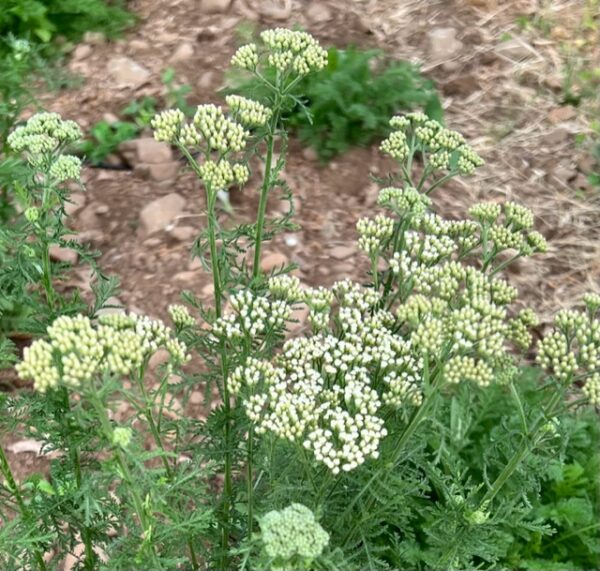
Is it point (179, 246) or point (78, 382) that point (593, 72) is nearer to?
point (179, 246)

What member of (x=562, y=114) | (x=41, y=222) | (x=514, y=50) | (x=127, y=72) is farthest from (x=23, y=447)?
(x=514, y=50)

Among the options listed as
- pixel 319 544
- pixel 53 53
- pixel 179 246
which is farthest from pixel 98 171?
pixel 319 544

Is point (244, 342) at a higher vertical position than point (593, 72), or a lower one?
higher

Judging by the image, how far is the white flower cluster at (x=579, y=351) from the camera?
223cm

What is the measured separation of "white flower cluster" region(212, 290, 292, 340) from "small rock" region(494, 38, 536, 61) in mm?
5153

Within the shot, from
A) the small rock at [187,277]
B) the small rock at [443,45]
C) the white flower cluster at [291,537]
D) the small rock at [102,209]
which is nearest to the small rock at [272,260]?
the small rock at [187,277]

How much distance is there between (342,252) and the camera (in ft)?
16.9

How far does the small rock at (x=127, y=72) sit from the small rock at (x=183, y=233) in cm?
190

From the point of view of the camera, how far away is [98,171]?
18.9ft

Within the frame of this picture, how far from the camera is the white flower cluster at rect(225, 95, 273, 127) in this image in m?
2.61

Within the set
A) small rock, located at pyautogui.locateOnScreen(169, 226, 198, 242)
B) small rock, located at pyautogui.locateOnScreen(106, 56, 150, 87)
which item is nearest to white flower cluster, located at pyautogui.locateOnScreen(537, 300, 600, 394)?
small rock, located at pyautogui.locateOnScreen(169, 226, 198, 242)

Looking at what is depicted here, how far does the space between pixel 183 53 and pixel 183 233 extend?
2.29 m

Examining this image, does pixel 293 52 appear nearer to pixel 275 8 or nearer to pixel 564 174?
pixel 564 174

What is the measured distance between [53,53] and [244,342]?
212 inches
